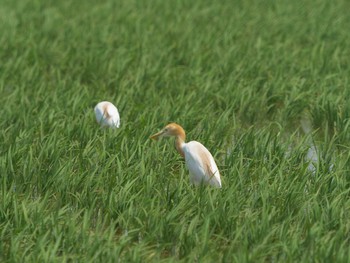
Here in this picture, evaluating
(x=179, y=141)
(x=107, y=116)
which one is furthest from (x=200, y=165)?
(x=107, y=116)

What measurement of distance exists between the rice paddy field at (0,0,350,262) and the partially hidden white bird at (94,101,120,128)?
0.29ft

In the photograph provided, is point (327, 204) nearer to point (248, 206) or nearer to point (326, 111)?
point (248, 206)

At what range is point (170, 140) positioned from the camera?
4.85 m

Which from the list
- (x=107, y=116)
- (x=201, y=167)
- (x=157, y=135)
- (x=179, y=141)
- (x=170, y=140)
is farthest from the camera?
(x=107, y=116)

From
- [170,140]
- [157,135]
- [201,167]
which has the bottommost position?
[170,140]

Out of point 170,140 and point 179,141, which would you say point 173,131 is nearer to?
point 179,141

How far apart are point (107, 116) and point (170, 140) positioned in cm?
50

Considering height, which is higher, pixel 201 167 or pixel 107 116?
pixel 201 167

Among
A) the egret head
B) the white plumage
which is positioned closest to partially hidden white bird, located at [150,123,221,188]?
the white plumage

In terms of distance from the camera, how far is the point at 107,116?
5062 millimetres

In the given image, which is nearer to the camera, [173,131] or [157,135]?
[173,131]

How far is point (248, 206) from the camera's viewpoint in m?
4.00

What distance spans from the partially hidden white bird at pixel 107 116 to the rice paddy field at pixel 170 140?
0.09 metres

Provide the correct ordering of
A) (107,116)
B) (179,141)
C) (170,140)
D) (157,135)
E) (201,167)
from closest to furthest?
1. (201,167)
2. (179,141)
3. (157,135)
4. (170,140)
5. (107,116)
